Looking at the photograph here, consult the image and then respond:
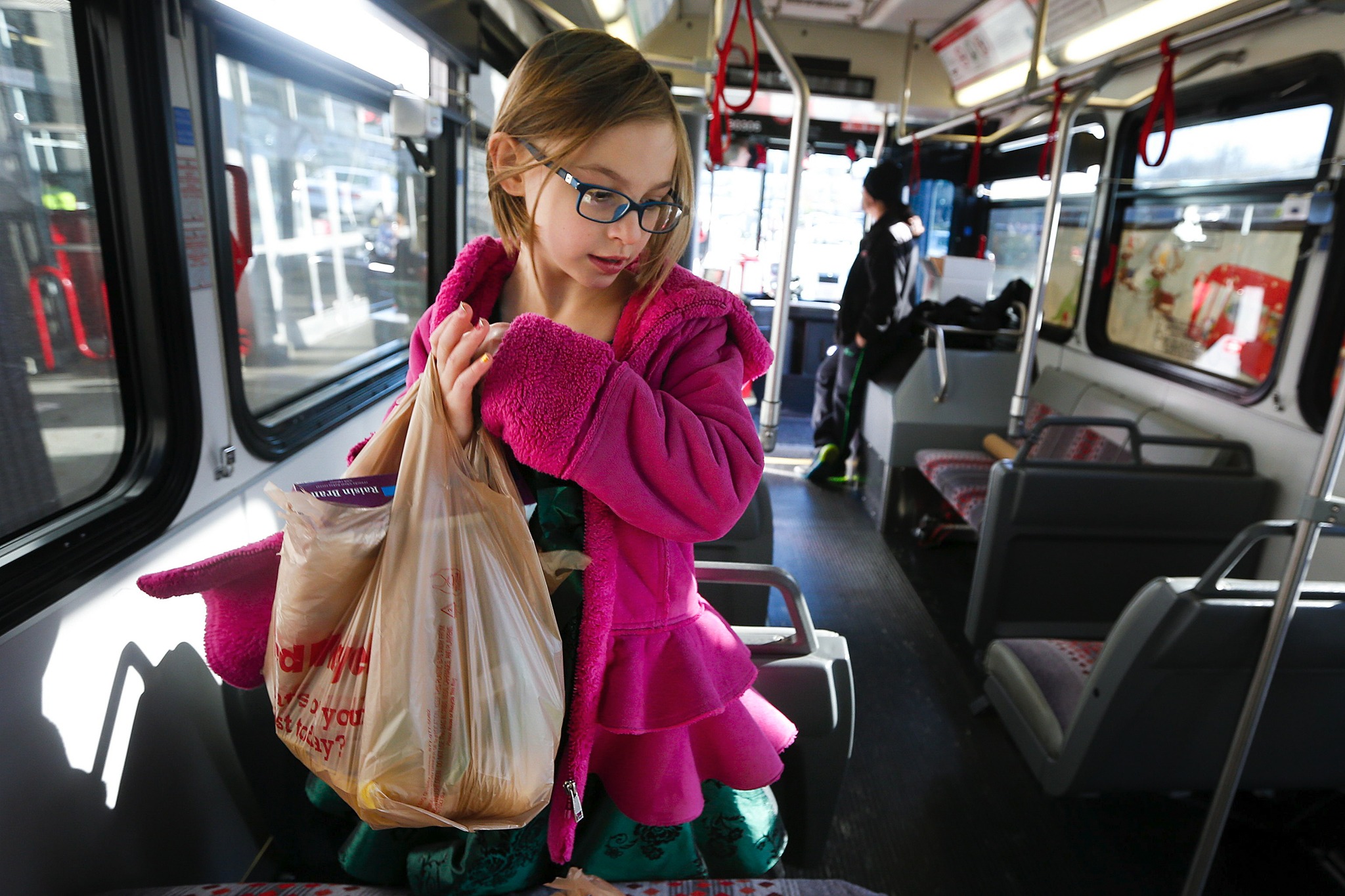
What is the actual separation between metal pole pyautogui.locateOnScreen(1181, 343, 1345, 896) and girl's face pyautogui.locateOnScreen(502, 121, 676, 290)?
129 cm

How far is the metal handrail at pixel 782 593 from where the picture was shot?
1.63 meters

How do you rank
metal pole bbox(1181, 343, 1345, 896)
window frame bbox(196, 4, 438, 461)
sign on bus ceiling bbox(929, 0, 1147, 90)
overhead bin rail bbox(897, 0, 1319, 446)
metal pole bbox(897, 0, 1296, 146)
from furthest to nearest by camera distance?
sign on bus ceiling bbox(929, 0, 1147, 90) → overhead bin rail bbox(897, 0, 1319, 446) → metal pole bbox(897, 0, 1296, 146) → window frame bbox(196, 4, 438, 461) → metal pole bbox(1181, 343, 1345, 896)

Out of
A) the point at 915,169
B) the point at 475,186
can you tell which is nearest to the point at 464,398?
the point at 475,186

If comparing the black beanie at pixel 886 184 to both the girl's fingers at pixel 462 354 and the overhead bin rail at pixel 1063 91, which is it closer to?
the overhead bin rail at pixel 1063 91

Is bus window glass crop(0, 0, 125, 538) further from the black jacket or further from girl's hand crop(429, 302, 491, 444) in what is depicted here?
the black jacket

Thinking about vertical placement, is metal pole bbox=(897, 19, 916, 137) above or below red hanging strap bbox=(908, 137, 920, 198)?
above

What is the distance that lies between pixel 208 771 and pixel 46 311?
97 centimetres

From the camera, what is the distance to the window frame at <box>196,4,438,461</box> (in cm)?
157

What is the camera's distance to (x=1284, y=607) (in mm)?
1632

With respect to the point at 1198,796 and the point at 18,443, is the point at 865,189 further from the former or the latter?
the point at 18,443

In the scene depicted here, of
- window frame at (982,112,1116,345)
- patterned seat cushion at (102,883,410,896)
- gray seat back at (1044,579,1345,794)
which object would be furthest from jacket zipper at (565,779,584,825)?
window frame at (982,112,1116,345)

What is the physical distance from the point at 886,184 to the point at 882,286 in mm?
651

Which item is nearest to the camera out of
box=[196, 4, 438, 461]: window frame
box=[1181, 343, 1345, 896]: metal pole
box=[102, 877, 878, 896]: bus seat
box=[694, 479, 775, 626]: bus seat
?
box=[102, 877, 878, 896]: bus seat

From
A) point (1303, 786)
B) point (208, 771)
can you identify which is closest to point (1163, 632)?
point (1303, 786)
